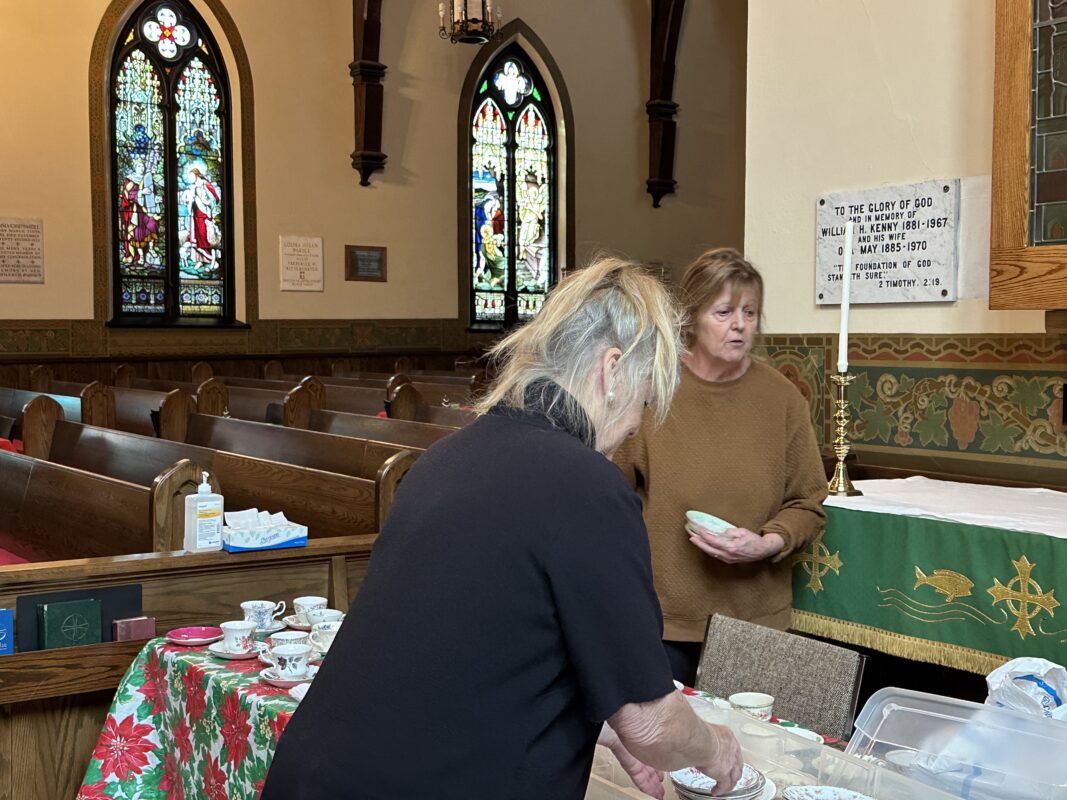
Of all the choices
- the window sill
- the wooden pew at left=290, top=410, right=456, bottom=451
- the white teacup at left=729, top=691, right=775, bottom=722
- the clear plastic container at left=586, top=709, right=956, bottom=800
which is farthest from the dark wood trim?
the clear plastic container at left=586, top=709, right=956, bottom=800

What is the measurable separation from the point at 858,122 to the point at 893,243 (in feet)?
1.42

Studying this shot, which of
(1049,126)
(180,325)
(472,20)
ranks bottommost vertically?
(180,325)

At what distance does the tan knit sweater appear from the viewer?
9.48ft

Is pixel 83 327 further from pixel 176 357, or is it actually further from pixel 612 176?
pixel 612 176

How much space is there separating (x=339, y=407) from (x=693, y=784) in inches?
243

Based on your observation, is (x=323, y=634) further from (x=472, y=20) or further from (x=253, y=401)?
(x=472, y=20)

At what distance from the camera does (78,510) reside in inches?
145

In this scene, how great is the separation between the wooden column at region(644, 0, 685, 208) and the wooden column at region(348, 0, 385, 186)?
334 cm

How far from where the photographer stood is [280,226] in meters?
11.1

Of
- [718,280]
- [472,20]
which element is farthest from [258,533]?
[472,20]

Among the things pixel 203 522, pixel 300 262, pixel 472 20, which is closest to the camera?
pixel 203 522

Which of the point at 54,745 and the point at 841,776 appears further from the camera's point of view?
the point at 54,745

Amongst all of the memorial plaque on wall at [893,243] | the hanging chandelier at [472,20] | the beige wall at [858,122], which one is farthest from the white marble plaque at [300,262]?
the memorial plaque on wall at [893,243]

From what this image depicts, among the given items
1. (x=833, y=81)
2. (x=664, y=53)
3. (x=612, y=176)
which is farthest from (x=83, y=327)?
(x=833, y=81)
